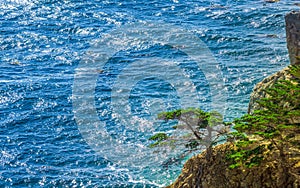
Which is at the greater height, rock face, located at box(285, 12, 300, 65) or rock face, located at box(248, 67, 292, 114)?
rock face, located at box(285, 12, 300, 65)

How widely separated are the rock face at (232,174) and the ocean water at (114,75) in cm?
1345

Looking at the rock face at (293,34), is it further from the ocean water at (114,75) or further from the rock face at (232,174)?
the rock face at (232,174)

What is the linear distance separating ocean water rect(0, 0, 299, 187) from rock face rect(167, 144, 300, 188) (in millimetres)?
13455

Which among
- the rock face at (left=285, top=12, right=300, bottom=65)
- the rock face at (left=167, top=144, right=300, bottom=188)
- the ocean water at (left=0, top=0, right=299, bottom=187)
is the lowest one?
the ocean water at (left=0, top=0, right=299, bottom=187)

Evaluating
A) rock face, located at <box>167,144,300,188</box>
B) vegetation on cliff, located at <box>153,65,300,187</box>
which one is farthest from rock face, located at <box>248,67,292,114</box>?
rock face, located at <box>167,144,300,188</box>

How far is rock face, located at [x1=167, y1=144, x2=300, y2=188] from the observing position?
32.8 metres

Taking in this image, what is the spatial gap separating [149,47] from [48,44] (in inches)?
629

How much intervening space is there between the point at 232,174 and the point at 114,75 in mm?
45833

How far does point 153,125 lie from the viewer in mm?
63719

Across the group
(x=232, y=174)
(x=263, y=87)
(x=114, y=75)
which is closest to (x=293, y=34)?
(x=263, y=87)

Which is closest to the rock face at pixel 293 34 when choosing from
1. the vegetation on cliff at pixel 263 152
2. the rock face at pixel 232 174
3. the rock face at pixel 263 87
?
the rock face at pixel 263 87

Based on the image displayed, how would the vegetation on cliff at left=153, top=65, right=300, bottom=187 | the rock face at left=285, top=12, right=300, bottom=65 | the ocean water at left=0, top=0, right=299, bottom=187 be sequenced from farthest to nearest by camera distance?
the ocean water at left=0, top=0, right=299, bottom=187 < the rock face at left=285, top=12, right=300, bottom=65 < the vegetation on cliff at left=153, top=65, right=300, bottom=187

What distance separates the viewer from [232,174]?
111 feet

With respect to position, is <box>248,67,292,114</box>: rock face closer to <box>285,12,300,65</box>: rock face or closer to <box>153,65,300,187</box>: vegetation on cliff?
<box>285,12,300,65</box>: rock face
